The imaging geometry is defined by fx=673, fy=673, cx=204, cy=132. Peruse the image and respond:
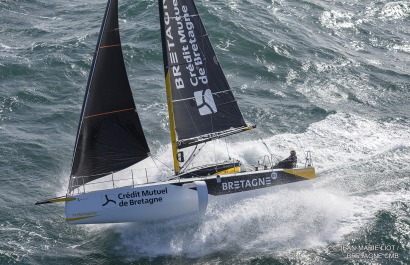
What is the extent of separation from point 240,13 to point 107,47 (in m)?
24.0

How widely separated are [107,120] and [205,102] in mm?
4035

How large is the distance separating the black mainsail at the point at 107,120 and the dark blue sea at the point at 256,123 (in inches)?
104

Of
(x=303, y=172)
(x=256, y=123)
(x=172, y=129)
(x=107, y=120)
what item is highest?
(x=107, y=120)

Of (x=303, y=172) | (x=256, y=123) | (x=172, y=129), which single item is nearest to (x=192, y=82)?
(x=172, y=129)

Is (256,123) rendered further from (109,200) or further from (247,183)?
(109,200)

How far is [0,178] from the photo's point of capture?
30.1 m

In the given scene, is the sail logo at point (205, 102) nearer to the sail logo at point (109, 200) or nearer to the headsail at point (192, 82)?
the headsail at point (192, 82)

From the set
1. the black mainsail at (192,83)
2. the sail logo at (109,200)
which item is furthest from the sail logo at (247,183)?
the sail logo at (109,200)

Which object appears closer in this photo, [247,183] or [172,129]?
[172,129]

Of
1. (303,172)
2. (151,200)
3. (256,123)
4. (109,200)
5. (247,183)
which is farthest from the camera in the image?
(256,123)

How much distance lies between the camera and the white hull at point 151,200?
2523 centimetres

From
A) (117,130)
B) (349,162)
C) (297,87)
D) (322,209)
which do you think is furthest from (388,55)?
(117,130)

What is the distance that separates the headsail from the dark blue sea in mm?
3184

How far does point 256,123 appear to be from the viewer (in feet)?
116
